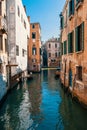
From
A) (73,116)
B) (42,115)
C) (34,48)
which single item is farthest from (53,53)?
(73,116)

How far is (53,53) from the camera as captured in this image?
73.6 meters

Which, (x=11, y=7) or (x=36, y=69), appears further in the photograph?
(x=36, y=69)

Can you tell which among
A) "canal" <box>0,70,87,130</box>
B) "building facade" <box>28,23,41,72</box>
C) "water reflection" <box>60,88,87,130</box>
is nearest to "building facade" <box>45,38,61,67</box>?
"building facade" <box>28,23,41,72</box>

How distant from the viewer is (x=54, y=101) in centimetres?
1688

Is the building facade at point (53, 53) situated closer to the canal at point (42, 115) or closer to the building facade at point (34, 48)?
the building facade at point (34, 48)

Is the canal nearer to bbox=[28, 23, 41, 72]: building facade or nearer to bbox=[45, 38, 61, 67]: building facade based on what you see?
bbox=[28, 23, 41, 72]: building facade

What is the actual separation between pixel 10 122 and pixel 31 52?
1626 inches

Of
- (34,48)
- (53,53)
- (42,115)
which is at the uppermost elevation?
(34,48)

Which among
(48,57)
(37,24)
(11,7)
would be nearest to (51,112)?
(11,7)

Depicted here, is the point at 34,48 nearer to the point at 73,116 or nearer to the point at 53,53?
the point at 53,53

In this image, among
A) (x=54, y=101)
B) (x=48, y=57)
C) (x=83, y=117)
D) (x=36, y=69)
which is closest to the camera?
(x=83, y=117)

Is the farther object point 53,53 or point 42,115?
point 53,53

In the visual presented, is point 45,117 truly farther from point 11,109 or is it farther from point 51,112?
point 11,109

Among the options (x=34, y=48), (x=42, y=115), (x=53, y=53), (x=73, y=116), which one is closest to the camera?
(x=73, y=116)
